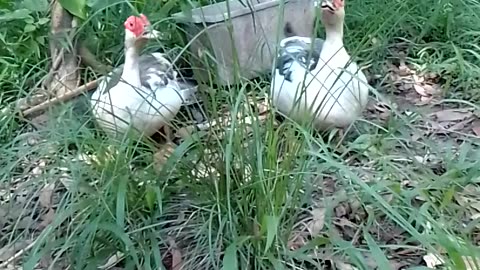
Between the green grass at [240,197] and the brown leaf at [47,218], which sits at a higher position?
the green grass at [240,197]

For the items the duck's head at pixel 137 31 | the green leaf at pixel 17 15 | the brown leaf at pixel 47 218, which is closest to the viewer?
the brown leaf at pixel 47 218

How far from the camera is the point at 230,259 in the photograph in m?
1.75

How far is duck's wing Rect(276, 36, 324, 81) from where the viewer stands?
8.27ft

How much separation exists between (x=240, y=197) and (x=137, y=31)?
0.77 metres

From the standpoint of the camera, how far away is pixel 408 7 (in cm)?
301

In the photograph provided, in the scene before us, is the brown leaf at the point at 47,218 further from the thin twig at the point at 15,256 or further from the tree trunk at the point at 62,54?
the tree trunk at the point at 62,54

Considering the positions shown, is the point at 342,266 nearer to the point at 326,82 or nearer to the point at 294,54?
the point at 326,82

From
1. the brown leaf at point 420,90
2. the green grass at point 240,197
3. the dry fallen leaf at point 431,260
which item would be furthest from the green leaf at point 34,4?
the dry fallen leaf at point 431,260

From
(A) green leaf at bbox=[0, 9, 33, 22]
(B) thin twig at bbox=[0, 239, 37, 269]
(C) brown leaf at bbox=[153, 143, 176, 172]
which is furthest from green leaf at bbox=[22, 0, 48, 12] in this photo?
(B) thin twig at bbox=[0, 239, 37, 269]

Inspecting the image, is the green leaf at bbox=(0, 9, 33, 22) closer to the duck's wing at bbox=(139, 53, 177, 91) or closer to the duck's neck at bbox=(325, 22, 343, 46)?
the duck's wing at bbox=(139, 53, 177, 91)

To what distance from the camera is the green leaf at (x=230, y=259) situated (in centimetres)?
173

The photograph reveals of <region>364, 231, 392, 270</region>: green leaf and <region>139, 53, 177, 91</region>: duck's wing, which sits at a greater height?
<region>139, 53, 177, 91</region>: duck's wing

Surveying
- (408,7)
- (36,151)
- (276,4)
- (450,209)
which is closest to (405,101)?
(408,7)

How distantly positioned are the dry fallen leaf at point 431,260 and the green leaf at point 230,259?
0.42 metres
